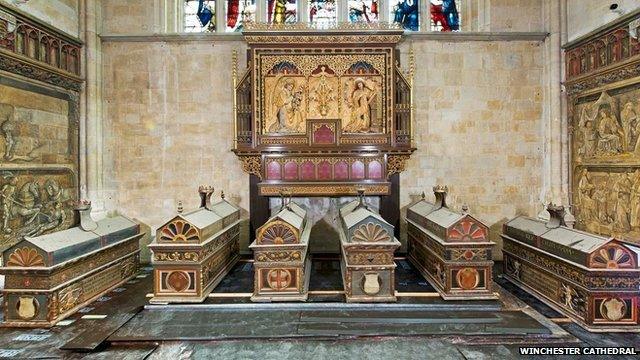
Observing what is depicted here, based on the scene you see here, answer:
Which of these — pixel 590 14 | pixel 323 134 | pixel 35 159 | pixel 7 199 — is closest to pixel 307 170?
pixel 323 134

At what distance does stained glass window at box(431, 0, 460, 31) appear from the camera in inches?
340

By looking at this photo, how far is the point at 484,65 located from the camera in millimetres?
8211

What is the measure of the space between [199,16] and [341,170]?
507 cm

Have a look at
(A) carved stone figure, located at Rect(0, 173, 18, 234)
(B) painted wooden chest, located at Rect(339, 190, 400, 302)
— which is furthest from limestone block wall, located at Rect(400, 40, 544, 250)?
(A) carved stone figure, located at Rect(0, 173, 18, 234)

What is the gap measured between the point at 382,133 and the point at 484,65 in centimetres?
288

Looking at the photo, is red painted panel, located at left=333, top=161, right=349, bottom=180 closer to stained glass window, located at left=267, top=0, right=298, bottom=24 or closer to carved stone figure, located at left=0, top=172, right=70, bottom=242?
stained glass window, located at left=267, top=0, right=298, bottom=24

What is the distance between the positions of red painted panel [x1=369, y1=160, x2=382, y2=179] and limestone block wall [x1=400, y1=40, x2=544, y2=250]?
708mm

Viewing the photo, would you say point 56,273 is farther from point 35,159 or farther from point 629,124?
point 629,124

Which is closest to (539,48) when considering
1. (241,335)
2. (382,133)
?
(382,133)

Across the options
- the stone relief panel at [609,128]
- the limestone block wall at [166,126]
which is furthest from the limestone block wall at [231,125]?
the stone relief panel at [609,128]

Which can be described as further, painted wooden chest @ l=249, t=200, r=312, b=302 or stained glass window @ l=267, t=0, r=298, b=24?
stained glass window @ l=267, t=0, r=298, b=24

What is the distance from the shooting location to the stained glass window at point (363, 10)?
8648mm

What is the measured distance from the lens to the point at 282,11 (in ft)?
28.2

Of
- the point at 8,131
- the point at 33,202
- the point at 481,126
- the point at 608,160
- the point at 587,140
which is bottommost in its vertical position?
the point at 33,202
